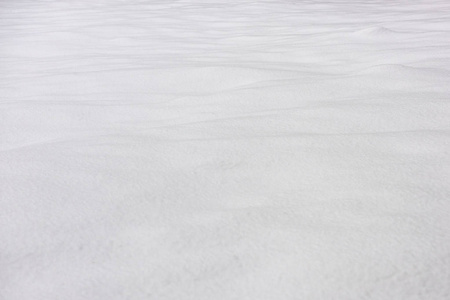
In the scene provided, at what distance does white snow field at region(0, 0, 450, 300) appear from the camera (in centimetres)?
69

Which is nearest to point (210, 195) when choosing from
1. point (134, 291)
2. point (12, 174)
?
point (134, 291)

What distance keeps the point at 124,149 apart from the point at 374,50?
1330mm

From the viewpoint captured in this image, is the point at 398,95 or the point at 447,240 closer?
the point at 447,240

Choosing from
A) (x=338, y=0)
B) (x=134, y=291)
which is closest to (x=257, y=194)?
(x=134, y=291)

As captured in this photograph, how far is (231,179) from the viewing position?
38.7 inches

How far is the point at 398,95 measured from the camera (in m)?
1.40

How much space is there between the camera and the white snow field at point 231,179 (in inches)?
27.3

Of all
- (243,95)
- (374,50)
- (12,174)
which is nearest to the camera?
(12,174)

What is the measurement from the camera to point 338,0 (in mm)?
4484

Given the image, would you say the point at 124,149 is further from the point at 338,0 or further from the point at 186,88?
the point at 338,0

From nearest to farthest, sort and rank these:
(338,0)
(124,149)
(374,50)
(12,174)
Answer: (12,174)
(124,149)
(374,50)
(338,0)

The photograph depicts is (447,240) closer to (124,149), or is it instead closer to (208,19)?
(124,149)

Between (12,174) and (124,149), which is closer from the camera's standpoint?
(12,174)

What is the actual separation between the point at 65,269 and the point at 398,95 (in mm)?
982
